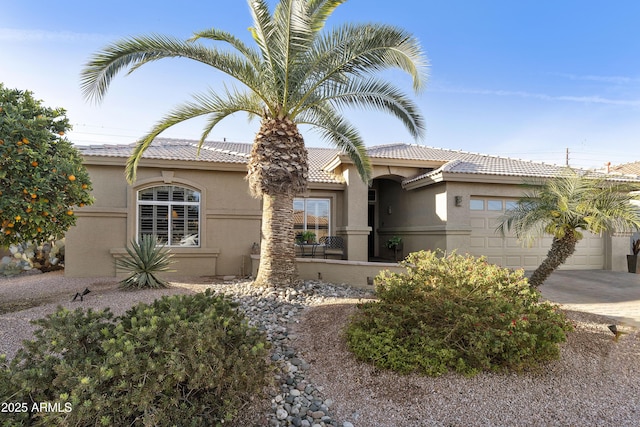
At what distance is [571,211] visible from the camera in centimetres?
679

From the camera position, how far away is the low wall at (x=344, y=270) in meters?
9.69

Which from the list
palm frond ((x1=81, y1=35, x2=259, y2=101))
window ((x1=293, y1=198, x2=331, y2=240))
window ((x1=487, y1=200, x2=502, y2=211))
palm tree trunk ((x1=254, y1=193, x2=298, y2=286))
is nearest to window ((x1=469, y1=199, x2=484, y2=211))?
window ((x1=487, y1=200, x2=502, y2=211))

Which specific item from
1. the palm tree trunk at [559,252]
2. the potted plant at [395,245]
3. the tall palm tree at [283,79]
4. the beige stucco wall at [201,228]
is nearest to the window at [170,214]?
the beige stucco wall at [201,228]

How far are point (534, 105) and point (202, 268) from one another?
50.2 ft

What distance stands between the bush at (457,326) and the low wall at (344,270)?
13.9 ft

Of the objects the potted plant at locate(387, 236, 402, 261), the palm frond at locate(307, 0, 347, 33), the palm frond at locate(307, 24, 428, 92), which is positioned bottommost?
the potted plant at locate(387, 236, 402, 261)

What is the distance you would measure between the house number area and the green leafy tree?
4558mm

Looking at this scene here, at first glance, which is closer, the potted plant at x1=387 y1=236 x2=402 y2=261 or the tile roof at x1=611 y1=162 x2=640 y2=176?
the potted plant at x1=387 y1=236 x2=402 y2=261

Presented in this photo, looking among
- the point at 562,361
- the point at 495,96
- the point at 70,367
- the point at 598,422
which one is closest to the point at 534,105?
the point at 495,96

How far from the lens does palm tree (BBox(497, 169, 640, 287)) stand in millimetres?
6613

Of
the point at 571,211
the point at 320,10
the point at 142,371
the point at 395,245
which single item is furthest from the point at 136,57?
the point at 395,245

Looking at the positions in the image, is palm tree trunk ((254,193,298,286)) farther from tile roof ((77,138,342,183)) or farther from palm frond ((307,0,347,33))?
tile roof ((77,138,342,183))

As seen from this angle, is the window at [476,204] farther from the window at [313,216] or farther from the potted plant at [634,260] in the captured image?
the potted plant at [634,260]

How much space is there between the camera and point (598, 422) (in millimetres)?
3588
